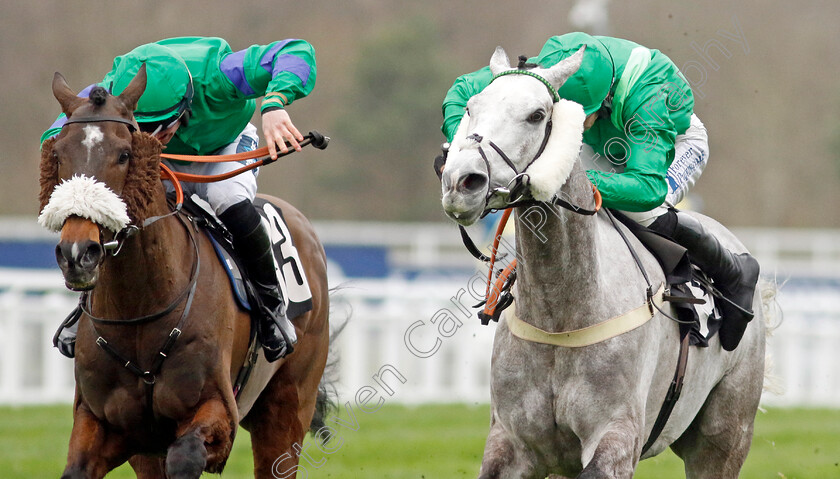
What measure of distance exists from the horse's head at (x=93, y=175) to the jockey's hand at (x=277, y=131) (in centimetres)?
54

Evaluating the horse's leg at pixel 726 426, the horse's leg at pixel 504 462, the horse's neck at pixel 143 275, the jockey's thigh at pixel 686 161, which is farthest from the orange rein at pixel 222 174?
the horse's leg at pixel 726 426

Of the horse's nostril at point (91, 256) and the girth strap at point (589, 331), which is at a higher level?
the horse's nostril at point (91, 256)

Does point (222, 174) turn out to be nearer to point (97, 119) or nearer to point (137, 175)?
point (137, 175)

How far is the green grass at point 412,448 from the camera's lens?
303 inches

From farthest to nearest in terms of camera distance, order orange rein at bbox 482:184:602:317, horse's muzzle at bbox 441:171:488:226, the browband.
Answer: orange rein at bbox 482:184:602:317
the browband
horse's muzzle at bbox 441:171:488:226

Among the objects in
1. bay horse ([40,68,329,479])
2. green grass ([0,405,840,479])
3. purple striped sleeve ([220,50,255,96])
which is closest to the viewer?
bay horse ([40,68,329,479])

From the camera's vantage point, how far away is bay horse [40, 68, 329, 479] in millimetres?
3986

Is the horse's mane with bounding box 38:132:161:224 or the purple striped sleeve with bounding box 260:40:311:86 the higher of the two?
the purple striped sleeve with bounding box 260:40:311:86

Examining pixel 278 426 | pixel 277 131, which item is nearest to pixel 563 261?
pixel 277 131

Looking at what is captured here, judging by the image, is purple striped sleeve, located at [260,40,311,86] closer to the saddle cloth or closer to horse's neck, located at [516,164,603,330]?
the saddle cloth

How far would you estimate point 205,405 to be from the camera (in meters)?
4.55

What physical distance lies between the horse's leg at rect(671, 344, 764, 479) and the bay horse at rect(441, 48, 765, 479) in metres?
0.69

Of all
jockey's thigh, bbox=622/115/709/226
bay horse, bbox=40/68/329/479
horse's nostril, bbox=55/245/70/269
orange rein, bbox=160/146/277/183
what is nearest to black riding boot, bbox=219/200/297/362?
bay horse, bbox=40/68/329/479

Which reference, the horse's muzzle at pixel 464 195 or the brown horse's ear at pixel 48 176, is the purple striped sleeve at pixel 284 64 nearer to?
the brown horse's ear at pixel 48 176
